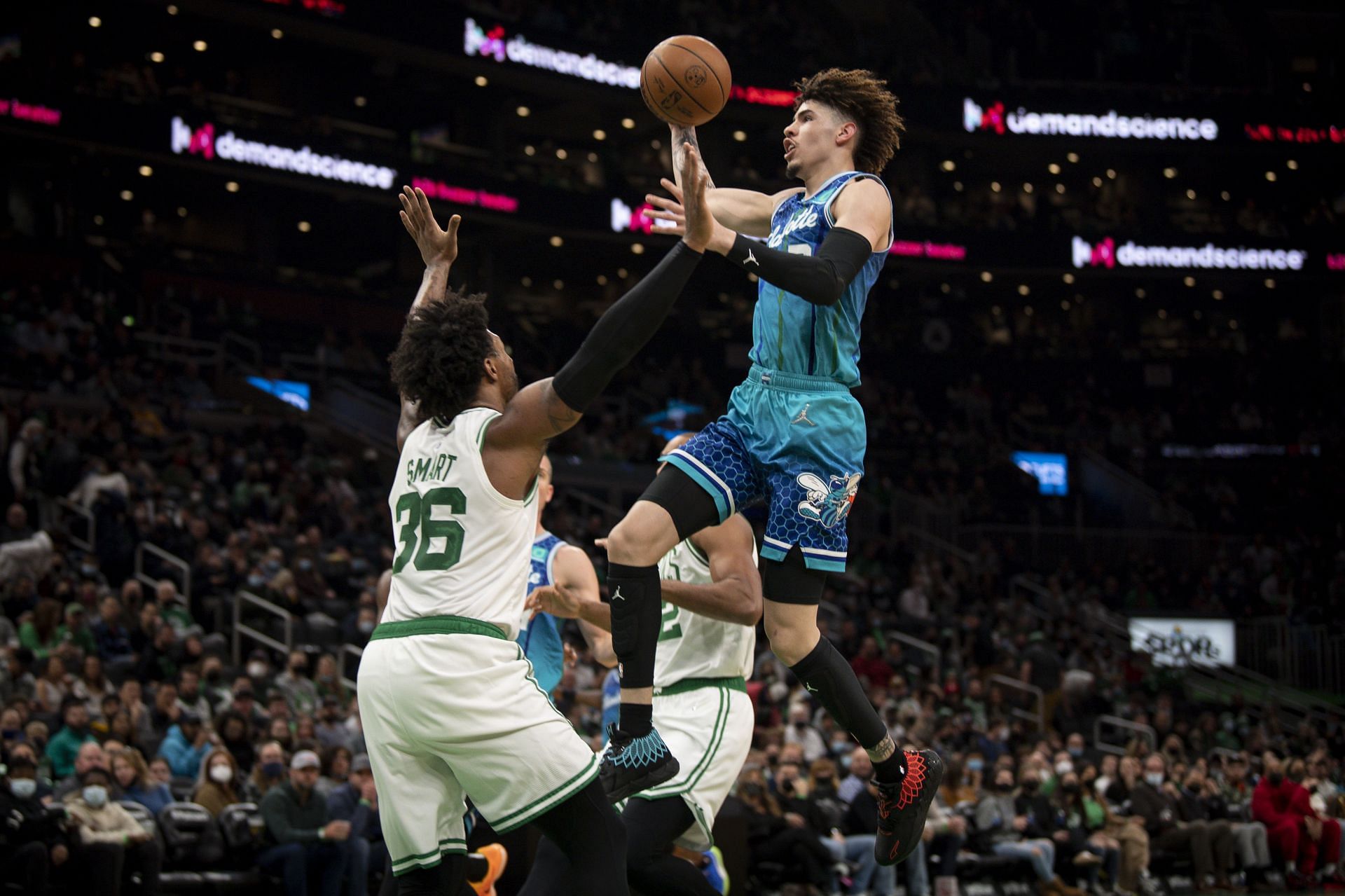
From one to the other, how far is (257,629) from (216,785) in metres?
5.40

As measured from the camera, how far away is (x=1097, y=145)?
122 feet

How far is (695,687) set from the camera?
21.9 feet

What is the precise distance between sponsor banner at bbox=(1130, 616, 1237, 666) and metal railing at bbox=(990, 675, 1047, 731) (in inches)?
180

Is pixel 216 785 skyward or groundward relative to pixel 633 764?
groundward

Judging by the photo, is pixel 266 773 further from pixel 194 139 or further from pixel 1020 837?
pixel 194 139

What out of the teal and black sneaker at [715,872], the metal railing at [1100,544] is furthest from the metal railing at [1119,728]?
the teal and black sneaker at [715,872]

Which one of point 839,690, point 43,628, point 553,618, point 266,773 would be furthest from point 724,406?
point 839,690

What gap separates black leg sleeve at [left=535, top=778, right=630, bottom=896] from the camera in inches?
188

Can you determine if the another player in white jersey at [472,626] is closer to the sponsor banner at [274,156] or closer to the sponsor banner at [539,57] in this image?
the sponsor banner at [274,156]

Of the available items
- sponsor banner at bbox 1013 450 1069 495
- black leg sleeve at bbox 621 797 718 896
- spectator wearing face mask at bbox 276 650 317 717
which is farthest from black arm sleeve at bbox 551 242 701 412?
sponsor banner at bbox 1013 450 1069 495

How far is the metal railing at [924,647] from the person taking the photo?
23406 millimetres

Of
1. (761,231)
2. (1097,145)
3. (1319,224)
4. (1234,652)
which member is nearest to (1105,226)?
(1097,145)

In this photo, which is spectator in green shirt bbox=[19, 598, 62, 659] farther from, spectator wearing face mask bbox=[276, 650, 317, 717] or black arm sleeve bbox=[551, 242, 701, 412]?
black arm sleeve bbox=[551, 242, 701, 412]

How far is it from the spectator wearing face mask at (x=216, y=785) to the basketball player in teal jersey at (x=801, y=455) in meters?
7.03
